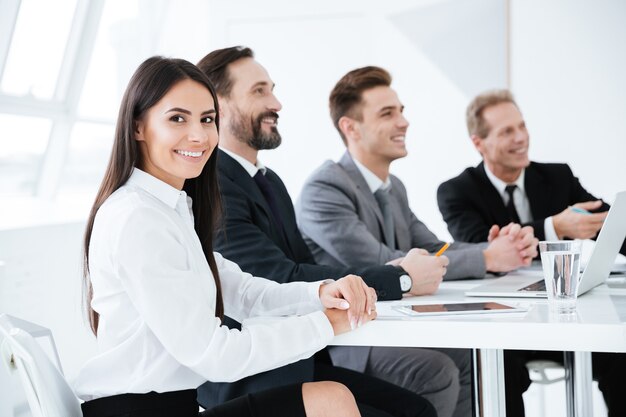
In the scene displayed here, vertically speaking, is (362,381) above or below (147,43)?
below

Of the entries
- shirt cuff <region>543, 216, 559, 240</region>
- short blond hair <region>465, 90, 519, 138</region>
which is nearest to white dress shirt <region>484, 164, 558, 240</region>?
short blond hair <region>465, 90, 519, 138</region>

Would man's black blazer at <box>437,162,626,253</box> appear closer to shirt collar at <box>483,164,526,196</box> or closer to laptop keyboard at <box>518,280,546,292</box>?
shirt collar at <box>483,164,526,196</box>

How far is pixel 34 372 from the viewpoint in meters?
1.26

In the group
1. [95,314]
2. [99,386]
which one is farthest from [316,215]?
[99,386]

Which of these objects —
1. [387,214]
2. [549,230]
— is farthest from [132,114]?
[549,230]

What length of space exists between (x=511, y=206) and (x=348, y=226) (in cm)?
108

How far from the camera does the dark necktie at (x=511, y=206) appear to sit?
3309 mm

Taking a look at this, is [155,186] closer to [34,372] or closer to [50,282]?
[34,372]

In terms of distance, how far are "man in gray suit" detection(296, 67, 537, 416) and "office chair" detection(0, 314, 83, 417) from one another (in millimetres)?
1168

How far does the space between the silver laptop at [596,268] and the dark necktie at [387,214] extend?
2.40 ft

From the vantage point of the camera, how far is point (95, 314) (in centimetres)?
161

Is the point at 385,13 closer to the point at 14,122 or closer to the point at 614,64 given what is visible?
the point at 614,64

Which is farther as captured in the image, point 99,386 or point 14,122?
point 14,122

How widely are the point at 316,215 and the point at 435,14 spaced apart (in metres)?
3.57
